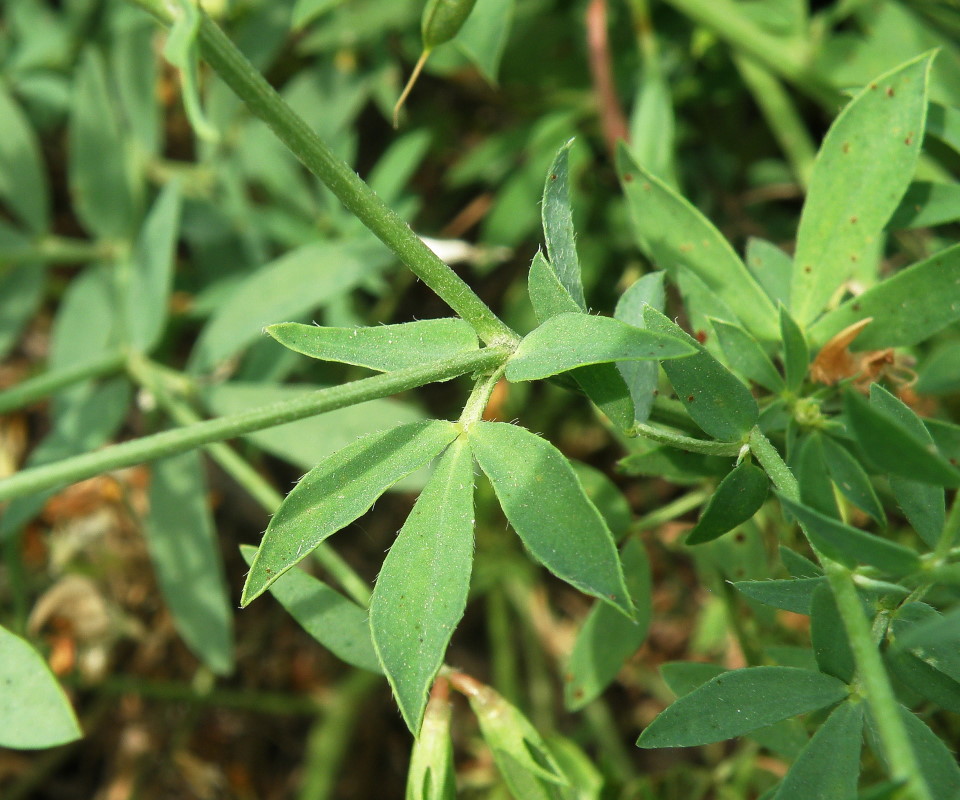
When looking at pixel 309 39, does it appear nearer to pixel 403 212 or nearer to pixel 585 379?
pixel 403 212

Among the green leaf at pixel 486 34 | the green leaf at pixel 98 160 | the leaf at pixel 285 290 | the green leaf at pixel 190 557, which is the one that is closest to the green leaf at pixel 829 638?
the green leaf at pixel 486 34

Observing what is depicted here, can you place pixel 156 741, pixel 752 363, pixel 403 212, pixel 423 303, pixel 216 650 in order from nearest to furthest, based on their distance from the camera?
pixel 752 363, pixel 216 650, pixel 403 212, pixel 156 741, pixel 423 303

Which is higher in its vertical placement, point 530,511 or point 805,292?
point 530,511

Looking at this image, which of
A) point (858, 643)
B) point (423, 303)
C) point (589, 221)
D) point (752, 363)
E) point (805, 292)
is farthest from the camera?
point (423, 303)

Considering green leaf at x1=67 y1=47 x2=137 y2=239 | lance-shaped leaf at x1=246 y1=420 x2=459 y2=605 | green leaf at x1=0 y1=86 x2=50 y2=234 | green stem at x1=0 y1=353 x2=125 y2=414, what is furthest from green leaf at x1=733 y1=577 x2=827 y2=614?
green leaf at x1=0 y1=86 x2=50 y2=234

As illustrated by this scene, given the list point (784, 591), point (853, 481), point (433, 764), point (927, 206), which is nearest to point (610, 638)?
point (433, 764)

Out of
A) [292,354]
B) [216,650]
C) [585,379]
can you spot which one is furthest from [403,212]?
[585,379]

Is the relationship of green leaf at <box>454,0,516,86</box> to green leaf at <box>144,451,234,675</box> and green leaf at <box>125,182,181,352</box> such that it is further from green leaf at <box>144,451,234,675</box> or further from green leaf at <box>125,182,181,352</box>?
green leaf at <box>144,451,234,675</box>
